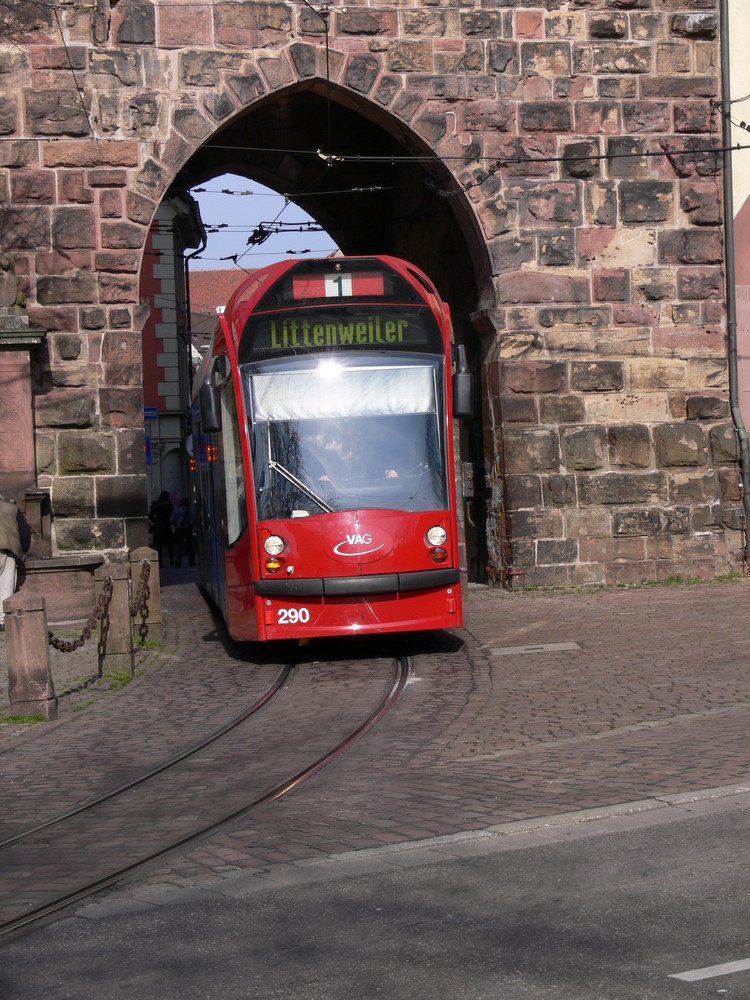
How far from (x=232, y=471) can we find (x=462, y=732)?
4488mm

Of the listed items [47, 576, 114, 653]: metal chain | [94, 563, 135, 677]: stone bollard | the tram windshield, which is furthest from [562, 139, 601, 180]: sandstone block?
[47, 576, 114, 653]: metal chain

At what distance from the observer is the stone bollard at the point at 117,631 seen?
38.2 feet

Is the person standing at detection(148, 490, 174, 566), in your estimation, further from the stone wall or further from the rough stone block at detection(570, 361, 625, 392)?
the rough stone block at detection(570, 361, 625, 392)

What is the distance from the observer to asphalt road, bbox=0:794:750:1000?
420 cm

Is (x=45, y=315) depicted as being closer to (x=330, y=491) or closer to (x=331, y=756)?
(x=330, y=491)

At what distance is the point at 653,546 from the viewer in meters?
18.0

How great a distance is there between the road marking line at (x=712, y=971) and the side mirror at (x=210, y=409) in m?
8.57

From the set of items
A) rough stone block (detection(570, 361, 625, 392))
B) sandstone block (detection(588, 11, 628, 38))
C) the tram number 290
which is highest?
sandstone block (detection(588, 11, 628, 38))

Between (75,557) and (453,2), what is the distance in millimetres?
7953

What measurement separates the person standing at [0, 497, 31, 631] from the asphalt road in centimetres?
921

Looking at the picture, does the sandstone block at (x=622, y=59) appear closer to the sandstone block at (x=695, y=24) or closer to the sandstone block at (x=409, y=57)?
the sandstone block at (x=695, y=24)

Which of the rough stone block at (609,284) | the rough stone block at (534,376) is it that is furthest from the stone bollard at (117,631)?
the rough stone block at (609,284)

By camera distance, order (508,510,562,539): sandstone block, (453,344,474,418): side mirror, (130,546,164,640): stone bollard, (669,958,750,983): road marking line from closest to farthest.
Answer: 1. (669,958,750,983): road marking line
2. (453,344,474,418): side mirror
3. (130,546,164,640): stone bollard
4. (508,510,562,539): sandstone block

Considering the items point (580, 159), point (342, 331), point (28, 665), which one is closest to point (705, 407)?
point (580, 159)
